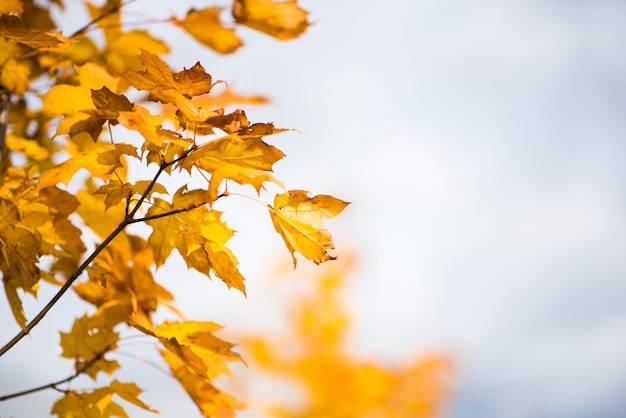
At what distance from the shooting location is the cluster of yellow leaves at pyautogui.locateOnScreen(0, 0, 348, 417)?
800 mm

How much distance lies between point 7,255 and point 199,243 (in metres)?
0.39

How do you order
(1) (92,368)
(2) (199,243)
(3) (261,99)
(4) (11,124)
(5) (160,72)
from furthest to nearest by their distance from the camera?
(4) (11,124)
(3) (261,99)
(1) (92,368)
(2) (199,243)
(5) (160,72)

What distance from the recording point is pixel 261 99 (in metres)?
1.46

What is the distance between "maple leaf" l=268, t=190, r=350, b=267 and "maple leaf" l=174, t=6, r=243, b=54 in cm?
72

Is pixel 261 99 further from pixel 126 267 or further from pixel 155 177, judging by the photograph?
pixel 155 177

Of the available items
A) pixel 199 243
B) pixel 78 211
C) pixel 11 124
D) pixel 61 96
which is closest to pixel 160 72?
pixel 199 243

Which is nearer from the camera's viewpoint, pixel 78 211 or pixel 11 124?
pixel 78 211

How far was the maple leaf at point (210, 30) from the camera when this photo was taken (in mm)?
1406

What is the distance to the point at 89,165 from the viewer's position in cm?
90

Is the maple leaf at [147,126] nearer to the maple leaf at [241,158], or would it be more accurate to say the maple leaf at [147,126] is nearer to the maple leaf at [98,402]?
the maple leaf at [241,158]

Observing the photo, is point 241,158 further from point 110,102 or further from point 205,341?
point 205,341

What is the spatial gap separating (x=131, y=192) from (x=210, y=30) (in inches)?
26.8

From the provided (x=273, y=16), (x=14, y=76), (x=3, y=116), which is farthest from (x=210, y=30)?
(x=3, y=116)

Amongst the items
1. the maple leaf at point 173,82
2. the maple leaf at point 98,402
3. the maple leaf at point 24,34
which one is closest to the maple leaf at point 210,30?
the maple leaf at point 24,34
